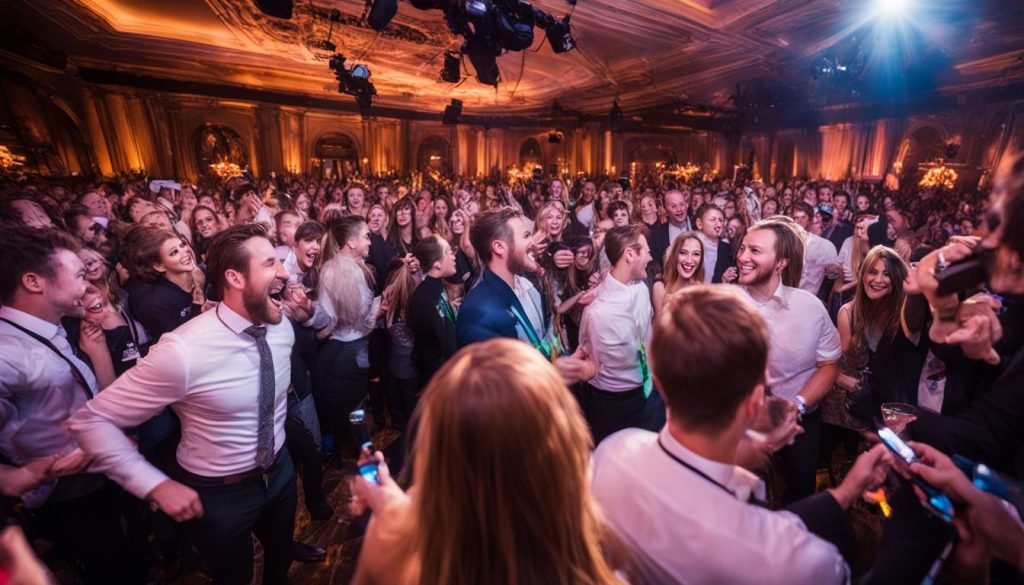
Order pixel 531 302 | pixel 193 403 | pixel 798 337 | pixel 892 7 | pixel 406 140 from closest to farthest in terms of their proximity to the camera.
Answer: pixel 193 403 → pixel 798 337 → pixel 531 302 → pixel 892 7 → pixel 406 140

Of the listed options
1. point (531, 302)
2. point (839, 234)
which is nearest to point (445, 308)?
point (531, 302)

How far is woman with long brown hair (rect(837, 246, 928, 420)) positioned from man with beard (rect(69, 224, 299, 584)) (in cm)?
304

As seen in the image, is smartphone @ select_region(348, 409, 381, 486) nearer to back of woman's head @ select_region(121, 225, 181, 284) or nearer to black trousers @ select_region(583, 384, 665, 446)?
black trousers @ select_region(583, 384, 665, 446)

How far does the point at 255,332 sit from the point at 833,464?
4.05 m

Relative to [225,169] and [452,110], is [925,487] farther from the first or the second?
[225,169]

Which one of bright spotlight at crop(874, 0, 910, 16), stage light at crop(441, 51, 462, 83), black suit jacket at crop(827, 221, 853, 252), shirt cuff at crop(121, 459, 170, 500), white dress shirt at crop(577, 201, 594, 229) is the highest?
bright spotlight at crop(874, 0, 910, 16)

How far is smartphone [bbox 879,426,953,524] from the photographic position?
1142 mm

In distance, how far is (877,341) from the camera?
2.71 meters

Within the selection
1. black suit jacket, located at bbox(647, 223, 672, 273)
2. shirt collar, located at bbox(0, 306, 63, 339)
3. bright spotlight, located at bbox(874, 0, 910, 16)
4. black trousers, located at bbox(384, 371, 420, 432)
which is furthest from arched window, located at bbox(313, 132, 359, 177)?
shirt collar, located at bbox(0, 306, 63, 339)

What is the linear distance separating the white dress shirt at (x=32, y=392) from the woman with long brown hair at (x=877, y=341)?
12.4 ft

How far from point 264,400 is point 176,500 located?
456 mm

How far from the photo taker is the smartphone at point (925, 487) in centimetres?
114

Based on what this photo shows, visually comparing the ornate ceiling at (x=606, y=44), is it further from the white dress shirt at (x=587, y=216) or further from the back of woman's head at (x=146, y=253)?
the back of woman's head at (x=146, y=253)

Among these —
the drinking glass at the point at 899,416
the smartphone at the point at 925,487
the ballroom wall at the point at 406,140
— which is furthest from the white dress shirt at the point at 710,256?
the ballroom wall at the point at 406,140
